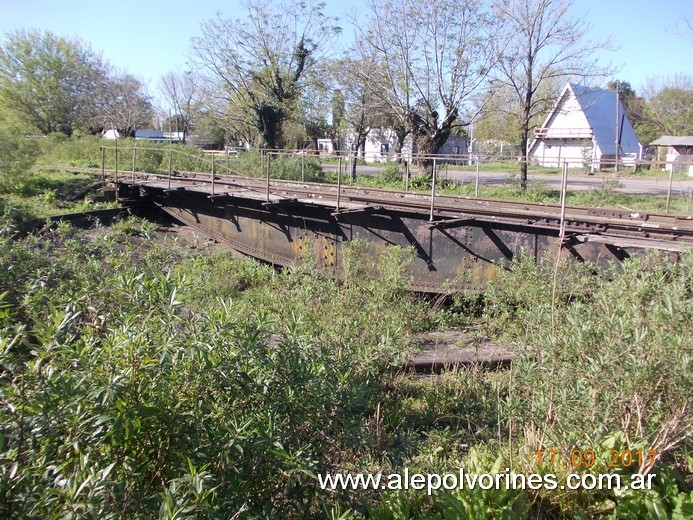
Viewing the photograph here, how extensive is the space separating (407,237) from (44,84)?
45314 mm

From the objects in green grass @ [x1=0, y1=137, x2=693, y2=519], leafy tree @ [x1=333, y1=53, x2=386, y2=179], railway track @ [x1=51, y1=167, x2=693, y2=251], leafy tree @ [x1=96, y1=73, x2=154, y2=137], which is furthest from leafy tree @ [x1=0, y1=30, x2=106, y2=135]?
green grass @ [x1=0, y1=137, x2=693, y2=519]

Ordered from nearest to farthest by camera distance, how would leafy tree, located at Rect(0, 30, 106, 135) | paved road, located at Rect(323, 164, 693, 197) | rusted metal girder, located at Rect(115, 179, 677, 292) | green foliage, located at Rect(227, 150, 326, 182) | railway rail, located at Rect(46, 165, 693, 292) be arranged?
railway rail, located at Rect(46, 165, 693, 292) < rusted metal girder, located at Rect(115, 179, 677, 292) < green foliage, located at Rect(227, 150, 326, 182) < paved road, located at Rect(323, 164, 693, 197) < leafy tree, located at Rect(0, 30, 106, 135)

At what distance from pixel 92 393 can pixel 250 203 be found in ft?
37.6

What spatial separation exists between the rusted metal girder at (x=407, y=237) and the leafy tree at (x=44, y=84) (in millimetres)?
37613

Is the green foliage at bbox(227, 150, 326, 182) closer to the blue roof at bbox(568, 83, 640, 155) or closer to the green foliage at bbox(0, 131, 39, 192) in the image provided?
the green foliage at bbox(0, 131, 39, 192)

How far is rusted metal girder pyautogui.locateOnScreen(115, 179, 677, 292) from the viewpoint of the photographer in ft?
29.9

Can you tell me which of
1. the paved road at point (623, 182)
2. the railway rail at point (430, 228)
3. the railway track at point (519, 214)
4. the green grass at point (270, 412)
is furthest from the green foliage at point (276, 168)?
the green grass at point (270, 412)

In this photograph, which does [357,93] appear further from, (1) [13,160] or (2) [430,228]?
(2) [430,228]

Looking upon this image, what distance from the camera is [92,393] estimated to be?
2.33m

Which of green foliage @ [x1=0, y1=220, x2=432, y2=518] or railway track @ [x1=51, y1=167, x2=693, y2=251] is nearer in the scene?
green foliage @ [x1=0, y1=220, x2=432, y2=518]

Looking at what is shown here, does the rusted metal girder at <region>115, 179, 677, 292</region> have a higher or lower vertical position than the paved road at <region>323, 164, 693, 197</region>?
lower

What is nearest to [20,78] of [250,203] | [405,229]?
[250,203]

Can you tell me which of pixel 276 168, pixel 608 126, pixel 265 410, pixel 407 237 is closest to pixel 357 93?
pixel 276 168

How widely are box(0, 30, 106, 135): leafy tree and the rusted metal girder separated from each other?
123 ft
